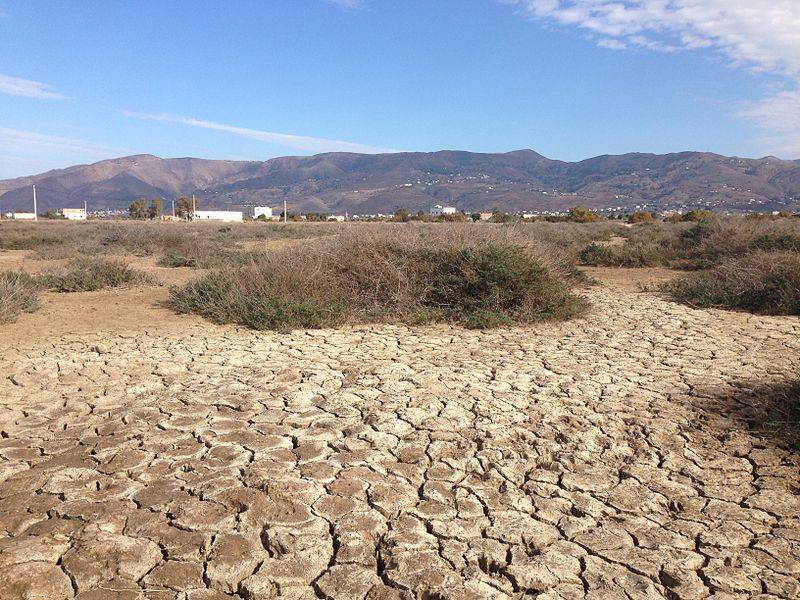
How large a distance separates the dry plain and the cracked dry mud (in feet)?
0.05

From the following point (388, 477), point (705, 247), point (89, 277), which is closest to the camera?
point (388, 477)

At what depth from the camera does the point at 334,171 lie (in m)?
164

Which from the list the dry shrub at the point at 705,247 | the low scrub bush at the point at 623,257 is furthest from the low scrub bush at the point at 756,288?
the low scrub bush at the point at 623,257

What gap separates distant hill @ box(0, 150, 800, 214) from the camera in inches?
3258

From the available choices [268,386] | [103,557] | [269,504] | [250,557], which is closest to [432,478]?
[269,504]

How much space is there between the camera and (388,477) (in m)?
3.72

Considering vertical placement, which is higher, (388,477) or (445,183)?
(445,183)

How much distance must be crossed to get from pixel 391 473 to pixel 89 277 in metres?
9.72

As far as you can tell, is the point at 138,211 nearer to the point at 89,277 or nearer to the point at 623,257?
the point at 89,277

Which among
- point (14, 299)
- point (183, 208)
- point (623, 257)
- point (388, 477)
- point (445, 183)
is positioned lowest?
point (388, 477)

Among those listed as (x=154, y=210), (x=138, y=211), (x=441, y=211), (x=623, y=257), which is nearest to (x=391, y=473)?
(x=623, y=257)

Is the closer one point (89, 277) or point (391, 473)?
point (391, 473)

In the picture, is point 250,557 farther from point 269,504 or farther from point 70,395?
point 70,395

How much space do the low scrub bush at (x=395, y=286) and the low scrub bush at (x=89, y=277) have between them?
103 inches
